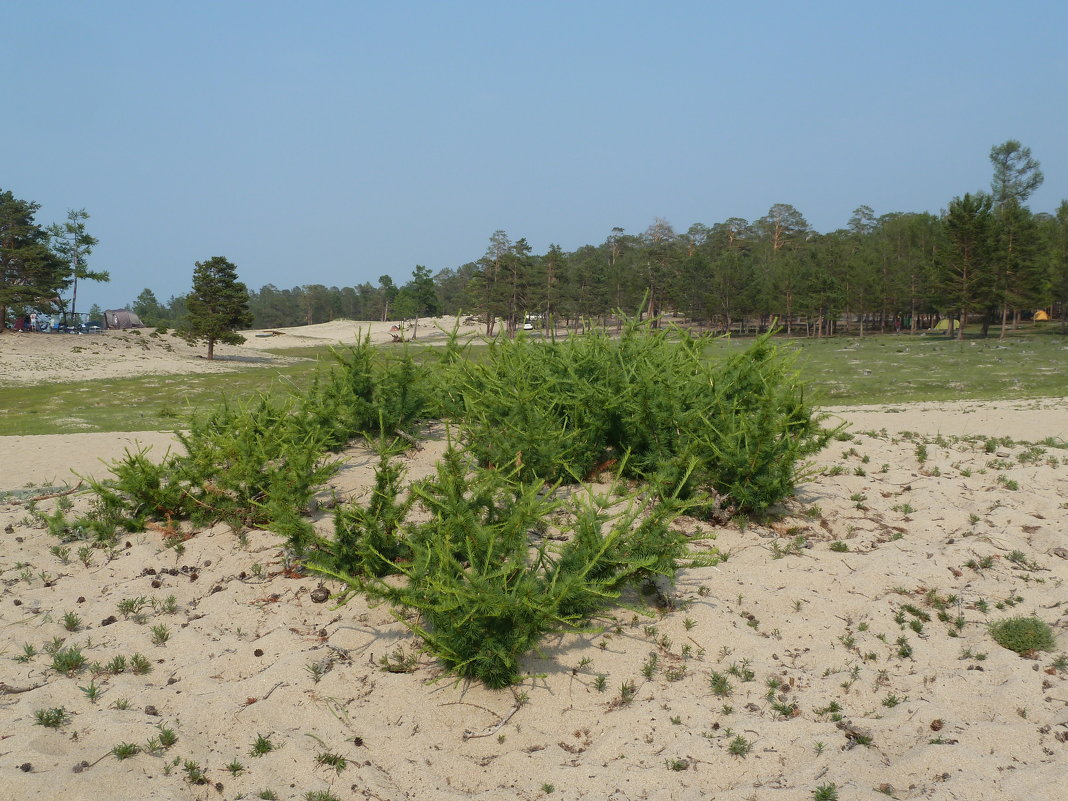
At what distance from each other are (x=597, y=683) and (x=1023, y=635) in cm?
258

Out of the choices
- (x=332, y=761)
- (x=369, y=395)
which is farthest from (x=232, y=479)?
(x=332, y=761)

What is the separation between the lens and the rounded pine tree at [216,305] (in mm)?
43031

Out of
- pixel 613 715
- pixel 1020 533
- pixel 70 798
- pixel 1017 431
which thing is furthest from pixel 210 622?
pixel 1017 431

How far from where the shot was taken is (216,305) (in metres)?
43.7

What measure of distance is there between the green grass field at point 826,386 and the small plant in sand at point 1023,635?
6022 millimetres

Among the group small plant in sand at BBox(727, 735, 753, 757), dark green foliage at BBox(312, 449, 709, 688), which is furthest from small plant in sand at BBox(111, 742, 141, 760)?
small plant in sand at BBox(727, 735, 753, 757)

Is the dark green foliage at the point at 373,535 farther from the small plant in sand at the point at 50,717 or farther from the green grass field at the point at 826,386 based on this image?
the green grass field at the point at 826,386

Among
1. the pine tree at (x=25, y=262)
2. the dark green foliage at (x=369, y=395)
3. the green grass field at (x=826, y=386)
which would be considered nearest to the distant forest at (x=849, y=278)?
the green grass field at (x=826, y=386)

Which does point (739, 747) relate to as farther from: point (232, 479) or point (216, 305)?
point (216, 305)

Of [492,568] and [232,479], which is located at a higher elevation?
[232,479]

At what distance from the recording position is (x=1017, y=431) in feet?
36.2

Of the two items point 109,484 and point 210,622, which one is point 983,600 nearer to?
point 210,622

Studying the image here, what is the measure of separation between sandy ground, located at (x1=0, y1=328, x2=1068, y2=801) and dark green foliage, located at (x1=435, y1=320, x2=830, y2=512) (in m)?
0.56

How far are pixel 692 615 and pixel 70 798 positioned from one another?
3422mm
